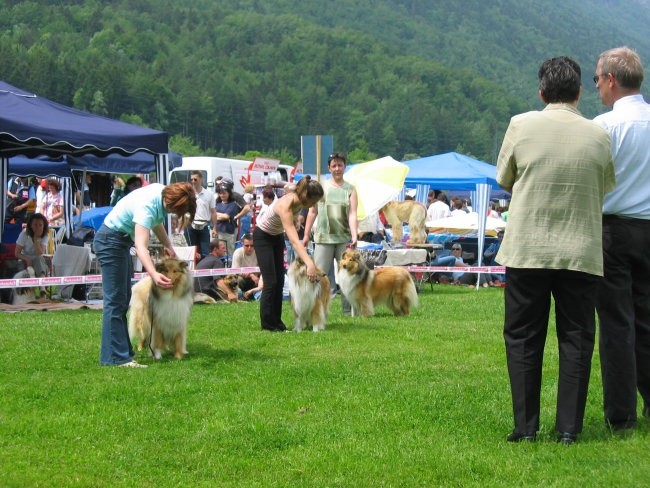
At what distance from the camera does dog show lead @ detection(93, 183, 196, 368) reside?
695 centimetres

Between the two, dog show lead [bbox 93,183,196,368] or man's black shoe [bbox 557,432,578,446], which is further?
dog show lead [bbox 93,183,196,368]

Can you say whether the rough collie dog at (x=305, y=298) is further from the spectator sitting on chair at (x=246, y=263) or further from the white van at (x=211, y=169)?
the white van at (x=211, y=169)

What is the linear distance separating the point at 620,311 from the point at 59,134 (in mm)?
8861

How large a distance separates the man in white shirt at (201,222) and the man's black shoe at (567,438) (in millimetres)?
10418

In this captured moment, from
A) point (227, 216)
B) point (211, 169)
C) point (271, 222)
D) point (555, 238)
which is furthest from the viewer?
point (211, 169)

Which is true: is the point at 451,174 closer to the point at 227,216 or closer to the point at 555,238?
the point at 227,216

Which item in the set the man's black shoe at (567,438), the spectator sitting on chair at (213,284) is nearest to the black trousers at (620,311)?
the man's black shoe at (567,438)

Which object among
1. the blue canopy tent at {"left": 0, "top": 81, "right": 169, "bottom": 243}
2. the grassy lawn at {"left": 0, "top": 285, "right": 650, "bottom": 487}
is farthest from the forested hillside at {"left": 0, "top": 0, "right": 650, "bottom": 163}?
the grassy lawn at {"left": 0, "top": 285, "right": 650, "bottom": 487}

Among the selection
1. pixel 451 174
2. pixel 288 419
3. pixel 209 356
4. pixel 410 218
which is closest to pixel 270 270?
pixel 209 356

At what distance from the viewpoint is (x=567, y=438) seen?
4809 millimetres

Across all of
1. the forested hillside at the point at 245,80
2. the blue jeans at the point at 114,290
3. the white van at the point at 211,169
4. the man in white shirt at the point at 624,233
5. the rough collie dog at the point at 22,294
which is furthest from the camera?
the forested hillside at the point at 245,80

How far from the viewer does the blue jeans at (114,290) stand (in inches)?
283

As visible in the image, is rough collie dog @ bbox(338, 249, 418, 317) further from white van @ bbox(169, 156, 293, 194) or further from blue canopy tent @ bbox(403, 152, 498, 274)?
white van @ bbox(169, 156, 293, 194)

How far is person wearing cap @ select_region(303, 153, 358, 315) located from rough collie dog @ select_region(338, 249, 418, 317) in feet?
0.65
